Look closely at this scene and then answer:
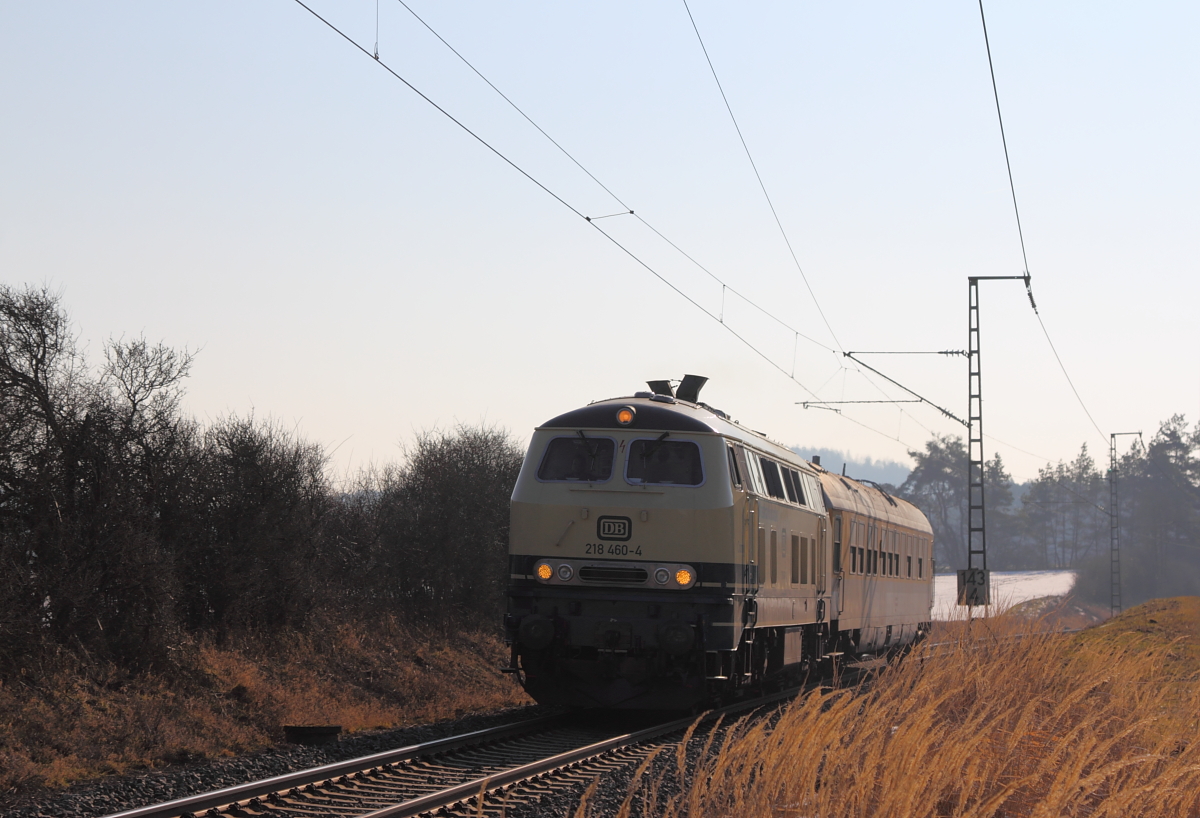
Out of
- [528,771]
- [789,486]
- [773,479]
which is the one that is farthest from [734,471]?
[528,771]

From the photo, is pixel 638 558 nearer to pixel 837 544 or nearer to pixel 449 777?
pixel 449 777

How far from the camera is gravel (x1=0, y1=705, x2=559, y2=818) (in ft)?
28.7

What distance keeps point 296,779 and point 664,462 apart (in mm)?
6063

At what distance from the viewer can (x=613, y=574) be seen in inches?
538

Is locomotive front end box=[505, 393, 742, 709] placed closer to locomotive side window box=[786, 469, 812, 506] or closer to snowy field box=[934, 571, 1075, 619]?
locomotive side window box=[786, 469, 812, 506]

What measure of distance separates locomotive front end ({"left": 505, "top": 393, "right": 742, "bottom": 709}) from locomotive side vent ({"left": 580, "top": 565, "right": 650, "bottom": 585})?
0.4 inches

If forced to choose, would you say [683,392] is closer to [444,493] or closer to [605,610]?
[605,610]

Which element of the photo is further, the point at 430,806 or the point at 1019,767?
the point at 430,806

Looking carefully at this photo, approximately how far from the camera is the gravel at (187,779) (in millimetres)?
8734

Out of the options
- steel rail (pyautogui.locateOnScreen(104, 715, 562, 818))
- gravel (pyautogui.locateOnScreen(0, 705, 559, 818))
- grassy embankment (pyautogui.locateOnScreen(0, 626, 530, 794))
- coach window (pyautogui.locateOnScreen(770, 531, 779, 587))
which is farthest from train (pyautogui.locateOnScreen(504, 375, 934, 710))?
grassy embankment (pyautogui.locateOnScreen(0, 626, 530, 794))

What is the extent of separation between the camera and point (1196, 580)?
362 ft

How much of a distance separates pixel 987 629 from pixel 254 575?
10.3 m

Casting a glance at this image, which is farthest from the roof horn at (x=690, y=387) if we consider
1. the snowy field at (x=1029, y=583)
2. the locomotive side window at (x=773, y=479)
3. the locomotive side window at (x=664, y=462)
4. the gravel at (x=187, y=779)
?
the snowy field at (x=1029, y=583)

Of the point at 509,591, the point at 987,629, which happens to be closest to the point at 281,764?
the point at 509,591
